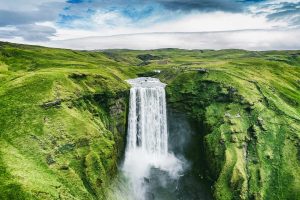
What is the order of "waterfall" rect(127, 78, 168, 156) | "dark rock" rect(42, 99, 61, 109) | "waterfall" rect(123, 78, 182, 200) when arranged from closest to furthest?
"dark rock" rect(42, 99, 61, 109), "waterfall" rect(123, 78, 182, 200), "waterfall" rect(127, 78, 168, 156)

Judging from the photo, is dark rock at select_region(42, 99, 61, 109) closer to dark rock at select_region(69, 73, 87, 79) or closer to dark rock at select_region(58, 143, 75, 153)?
dark rock at select_region(58, 143, 75, 153)

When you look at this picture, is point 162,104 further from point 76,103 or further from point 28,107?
Result: point 28,107

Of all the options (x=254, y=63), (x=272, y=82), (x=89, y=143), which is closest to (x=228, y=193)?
(x=89, y=143)

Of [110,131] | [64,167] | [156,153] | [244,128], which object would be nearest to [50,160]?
[64,167]

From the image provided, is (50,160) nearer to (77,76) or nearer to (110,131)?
(110,131)

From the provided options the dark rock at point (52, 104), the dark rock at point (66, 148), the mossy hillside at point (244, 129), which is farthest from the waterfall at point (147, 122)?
the dark rock at point (66, 148)

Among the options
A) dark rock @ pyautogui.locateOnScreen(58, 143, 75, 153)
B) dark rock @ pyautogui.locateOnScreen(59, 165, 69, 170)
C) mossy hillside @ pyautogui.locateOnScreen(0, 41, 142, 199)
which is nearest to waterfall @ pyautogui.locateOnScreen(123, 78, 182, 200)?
mossy hillside @ pyautogui.locateOnScreen(0, 41, 142, 199)
